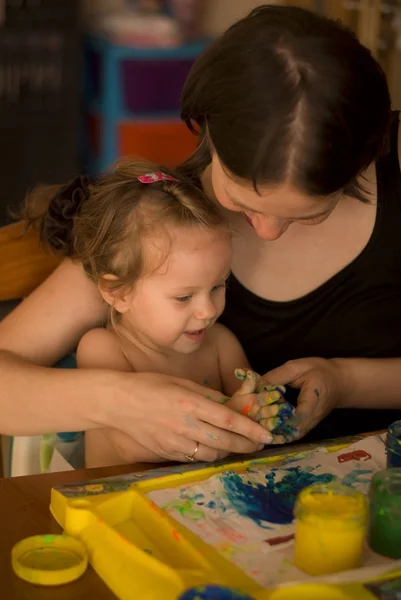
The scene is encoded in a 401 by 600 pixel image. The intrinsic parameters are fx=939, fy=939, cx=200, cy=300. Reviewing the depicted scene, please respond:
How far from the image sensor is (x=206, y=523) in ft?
3.58

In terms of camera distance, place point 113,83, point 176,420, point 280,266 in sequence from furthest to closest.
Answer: point 113,83, point 280,266, point 176,420

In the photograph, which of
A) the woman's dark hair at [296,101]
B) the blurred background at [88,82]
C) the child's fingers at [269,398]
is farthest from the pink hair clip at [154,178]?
the blurred background at [88,82]

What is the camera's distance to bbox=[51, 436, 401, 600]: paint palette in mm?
979

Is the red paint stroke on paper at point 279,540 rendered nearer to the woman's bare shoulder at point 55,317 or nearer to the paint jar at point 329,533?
the paint jar at point 329,533

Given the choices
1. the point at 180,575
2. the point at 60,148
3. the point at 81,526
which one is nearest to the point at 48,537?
the point at 81,526

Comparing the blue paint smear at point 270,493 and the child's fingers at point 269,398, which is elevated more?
the child's fingers at point 269,398

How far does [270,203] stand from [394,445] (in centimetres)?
36

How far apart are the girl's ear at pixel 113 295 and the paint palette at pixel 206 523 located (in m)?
0.39

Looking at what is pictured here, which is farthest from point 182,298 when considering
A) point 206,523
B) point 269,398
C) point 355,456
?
point 206,523

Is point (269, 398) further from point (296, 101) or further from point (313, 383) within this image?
point (296, 101)

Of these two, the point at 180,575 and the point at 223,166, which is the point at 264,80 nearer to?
the point at 223,166

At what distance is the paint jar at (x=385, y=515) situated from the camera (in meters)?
1.04

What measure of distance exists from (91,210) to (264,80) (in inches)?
Result: 18.8

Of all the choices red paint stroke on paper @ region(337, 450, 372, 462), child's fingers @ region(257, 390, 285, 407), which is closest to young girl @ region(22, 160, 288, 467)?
child's fingers @ region(257, 390, 285, 407)
